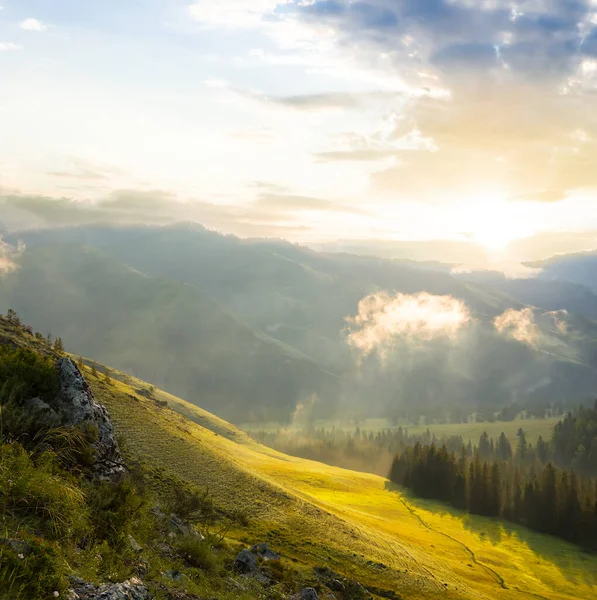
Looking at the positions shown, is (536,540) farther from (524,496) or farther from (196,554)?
(196,554)

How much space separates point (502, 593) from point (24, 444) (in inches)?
3940

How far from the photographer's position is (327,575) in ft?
182

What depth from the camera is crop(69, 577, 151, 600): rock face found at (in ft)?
45.3

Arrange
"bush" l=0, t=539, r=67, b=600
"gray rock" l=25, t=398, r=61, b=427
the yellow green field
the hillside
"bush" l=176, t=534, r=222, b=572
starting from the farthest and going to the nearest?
the yellow green field → the hillside → "bush" l=176, t=534, r=222, b=572 → "gray rock" l=25, t=398, r=61, b=427 → "bush" l=0, t=539, r=67, b=600

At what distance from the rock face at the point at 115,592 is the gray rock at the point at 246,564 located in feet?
75.5

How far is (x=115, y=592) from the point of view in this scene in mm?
14906

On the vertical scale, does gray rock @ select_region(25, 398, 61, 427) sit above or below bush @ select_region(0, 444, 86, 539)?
above

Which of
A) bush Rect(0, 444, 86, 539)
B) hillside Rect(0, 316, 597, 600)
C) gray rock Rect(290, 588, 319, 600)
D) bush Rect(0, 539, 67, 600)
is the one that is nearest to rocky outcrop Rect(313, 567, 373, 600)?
hillside Rect(0, 316, 597, 600)

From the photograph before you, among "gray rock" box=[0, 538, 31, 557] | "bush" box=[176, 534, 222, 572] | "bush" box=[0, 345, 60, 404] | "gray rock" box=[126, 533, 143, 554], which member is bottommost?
"bush" box=[176, 534, 222, 572]

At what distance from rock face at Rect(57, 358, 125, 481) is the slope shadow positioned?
138 metres

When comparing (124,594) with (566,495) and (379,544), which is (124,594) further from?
(566,495)

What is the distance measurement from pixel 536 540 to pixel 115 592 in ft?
583

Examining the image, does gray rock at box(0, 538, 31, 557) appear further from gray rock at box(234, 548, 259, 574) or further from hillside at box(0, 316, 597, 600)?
hillside at box(0, 316, 597, 600)

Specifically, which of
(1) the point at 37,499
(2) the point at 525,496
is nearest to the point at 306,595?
(1) the point at 37,499
